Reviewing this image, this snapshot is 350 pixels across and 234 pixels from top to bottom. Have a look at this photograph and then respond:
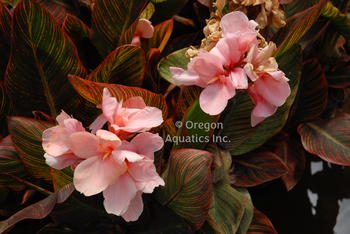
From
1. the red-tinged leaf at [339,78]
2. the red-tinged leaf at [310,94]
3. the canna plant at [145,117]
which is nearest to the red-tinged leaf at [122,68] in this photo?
the canna plant at [145,117]

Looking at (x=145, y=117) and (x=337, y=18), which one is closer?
(x=145, y=117)

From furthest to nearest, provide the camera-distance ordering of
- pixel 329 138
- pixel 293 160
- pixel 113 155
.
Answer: pixel 293 160 < pixel 329 138 < pixel 113 155

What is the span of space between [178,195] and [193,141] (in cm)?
13

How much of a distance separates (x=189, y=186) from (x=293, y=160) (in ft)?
1.78

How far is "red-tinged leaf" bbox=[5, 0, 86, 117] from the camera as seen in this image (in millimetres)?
504

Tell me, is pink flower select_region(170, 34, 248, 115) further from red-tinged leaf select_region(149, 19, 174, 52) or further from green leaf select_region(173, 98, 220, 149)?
red-tinged leaf select_region(149, 19, 174, 52)

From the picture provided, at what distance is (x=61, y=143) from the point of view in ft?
1.17

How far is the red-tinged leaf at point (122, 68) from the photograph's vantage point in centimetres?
51

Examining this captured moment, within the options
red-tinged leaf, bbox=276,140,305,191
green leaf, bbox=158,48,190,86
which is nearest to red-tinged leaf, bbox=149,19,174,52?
green leaf, bbox=158,48,190,86

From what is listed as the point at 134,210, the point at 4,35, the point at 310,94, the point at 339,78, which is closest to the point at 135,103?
the point at 134,210

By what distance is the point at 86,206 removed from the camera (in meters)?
0.50

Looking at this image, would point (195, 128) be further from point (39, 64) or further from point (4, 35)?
point (4, 35)

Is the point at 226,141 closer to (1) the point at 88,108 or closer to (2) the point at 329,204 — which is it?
(1) the point at 88,108

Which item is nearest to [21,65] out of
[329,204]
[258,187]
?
[258,187]
